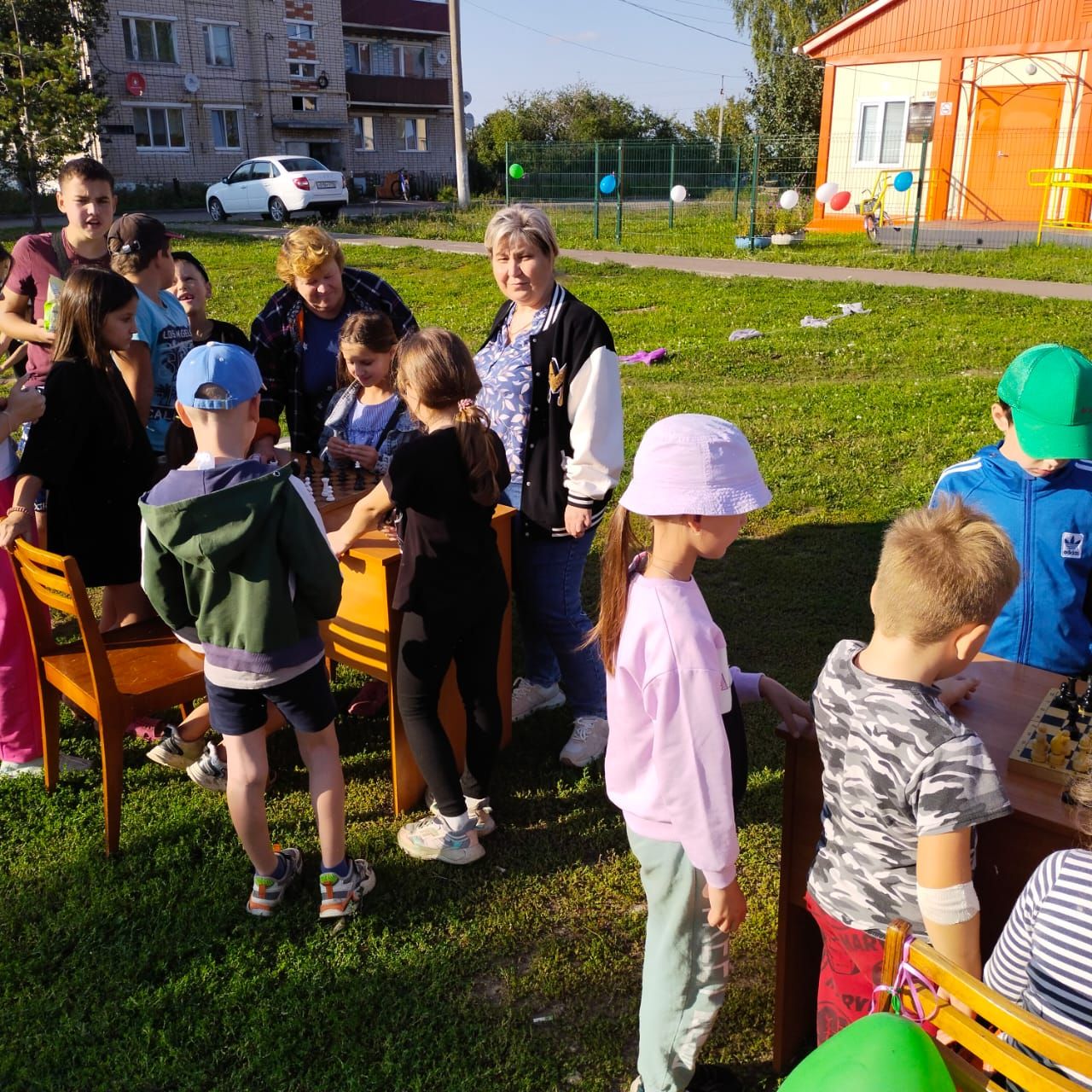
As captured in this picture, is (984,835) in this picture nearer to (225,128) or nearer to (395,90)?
(225,128)

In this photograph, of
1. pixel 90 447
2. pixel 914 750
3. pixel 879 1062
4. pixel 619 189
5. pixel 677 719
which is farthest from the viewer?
pixel 619 189

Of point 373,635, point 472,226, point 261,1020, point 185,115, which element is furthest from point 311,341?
point 185,115

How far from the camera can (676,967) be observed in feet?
7.17

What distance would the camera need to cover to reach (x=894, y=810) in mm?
1870

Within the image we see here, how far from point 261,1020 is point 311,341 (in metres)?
2.66

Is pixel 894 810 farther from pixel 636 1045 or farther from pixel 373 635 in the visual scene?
pixel 373 635

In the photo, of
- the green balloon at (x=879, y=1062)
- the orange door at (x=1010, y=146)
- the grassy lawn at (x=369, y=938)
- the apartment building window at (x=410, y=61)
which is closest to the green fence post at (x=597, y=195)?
the orange door at (x=1010, y=146)

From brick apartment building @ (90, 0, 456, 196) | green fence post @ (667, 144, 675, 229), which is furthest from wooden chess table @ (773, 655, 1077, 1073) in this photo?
brick apartment building @ (90, 0, 456, 196)

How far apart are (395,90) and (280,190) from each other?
68.0 feet

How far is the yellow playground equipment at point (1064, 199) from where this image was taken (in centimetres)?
1833

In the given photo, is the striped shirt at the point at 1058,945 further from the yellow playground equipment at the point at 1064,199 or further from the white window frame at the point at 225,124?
the white window frame at the point at 225,124

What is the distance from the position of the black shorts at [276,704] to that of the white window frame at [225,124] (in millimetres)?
39542

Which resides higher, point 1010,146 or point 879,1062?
point 1010,146

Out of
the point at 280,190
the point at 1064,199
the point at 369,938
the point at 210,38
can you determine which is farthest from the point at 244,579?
the point at 210,38
